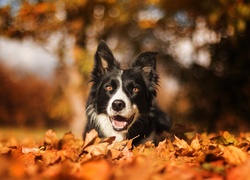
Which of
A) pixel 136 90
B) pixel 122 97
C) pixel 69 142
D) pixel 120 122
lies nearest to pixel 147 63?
pixel 136 90

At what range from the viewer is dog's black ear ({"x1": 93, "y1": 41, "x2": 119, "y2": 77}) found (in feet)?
14.5

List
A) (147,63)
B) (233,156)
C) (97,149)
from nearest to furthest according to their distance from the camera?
(233,156) < (97,149) < (147,63)

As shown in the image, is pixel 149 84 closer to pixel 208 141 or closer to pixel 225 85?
pixel 208 141

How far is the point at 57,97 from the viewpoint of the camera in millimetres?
18453

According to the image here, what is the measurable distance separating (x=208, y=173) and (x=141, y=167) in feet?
1.86

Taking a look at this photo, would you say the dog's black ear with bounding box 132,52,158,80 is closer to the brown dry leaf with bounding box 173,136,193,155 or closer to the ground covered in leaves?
the ground covered in leaves

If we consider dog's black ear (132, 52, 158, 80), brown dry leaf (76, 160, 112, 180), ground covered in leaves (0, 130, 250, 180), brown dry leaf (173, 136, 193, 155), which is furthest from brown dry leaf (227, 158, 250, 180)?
dog's black ear (132, 52, 158, 80)

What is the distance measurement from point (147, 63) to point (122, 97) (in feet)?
2.39

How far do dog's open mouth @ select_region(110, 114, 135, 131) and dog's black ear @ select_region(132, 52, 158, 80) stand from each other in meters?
0.64

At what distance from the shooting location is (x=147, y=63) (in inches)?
176

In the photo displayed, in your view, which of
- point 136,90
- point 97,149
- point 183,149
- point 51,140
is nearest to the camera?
point 97,149

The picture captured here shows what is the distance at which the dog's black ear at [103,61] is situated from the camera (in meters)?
4.43

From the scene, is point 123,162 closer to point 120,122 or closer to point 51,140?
point 51,140

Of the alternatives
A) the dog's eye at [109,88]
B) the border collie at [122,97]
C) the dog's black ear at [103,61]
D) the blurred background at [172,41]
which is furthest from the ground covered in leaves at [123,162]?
the blurred background at [172,41]
